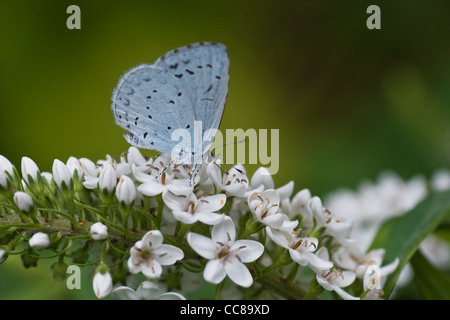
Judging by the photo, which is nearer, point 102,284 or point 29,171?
point 102,284

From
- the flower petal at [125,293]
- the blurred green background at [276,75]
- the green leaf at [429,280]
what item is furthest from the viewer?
the blurred green background at [276,75]

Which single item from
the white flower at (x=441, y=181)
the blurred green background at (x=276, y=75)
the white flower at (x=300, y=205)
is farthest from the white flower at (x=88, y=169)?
the blurred green background at (x=276, y=75)

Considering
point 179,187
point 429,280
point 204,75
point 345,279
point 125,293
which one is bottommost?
point 429,280

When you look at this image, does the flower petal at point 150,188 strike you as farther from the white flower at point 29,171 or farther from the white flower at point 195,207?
the white flower at point 29,171

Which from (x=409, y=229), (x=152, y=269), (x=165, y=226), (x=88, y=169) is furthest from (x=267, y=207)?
(x=409, y=229)

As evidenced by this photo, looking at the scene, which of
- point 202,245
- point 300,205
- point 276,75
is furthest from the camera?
point 276,75

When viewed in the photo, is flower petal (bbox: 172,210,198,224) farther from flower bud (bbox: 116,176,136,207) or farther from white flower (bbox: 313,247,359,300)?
white flower (bbox: 313,247,359,300)

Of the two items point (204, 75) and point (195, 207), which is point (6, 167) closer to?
point (195, 207)

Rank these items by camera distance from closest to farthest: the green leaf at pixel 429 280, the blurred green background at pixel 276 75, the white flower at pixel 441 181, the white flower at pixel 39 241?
1. the white flower at pixel 39 241
2. the green leaf at pixel 429 280
3. the white flower at pixel 441 181
4. the blurred green background at pixel 276 75

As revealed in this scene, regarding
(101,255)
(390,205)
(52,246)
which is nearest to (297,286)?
(101,255)
